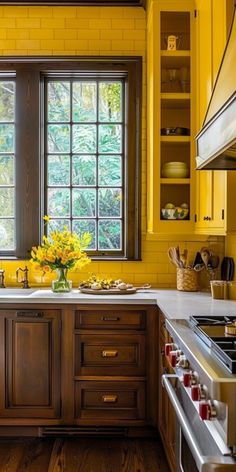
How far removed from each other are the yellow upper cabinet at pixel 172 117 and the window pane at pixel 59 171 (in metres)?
0.72

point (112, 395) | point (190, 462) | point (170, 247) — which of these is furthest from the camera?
point (170, 247)

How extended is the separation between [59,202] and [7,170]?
1.55 ft

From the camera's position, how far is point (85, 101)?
3.79 meters

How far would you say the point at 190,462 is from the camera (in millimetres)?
1812

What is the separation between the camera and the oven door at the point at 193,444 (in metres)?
1.30

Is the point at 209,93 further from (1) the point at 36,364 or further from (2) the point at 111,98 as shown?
(1) the point at 36,364

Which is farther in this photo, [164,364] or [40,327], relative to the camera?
[40,327]

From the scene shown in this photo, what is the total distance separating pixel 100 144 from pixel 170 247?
0.96 meters

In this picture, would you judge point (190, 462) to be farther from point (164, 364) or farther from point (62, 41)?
point (62, 41)

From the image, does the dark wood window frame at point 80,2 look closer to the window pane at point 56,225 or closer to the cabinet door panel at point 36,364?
the window pane at point 56,225

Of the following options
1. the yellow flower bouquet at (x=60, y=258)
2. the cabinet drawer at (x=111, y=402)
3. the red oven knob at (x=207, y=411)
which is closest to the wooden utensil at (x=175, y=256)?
the yellow flower bouquet at (x=60, y=258)

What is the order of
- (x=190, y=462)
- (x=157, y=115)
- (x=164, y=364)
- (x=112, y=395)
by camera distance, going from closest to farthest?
1. (x=190, y=462)
2. (x=164, y=364)
3. (x=112, y=395)
4. (x=157, y=115)

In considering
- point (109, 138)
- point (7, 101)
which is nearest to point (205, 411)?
point (109, 138)

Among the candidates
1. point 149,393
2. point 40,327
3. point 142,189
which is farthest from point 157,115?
point 149,393
